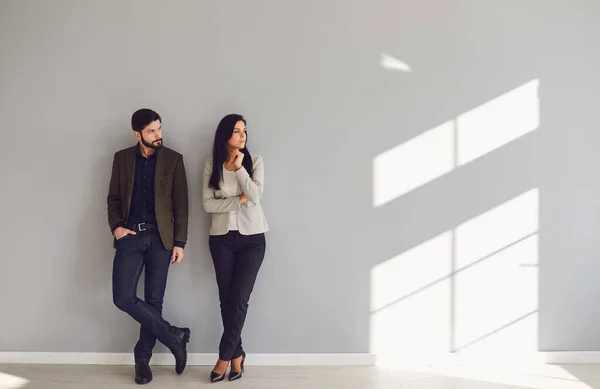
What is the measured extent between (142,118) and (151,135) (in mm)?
119

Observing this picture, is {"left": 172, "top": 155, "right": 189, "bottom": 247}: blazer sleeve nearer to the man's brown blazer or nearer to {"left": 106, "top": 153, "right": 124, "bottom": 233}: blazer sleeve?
the man's brown blazer

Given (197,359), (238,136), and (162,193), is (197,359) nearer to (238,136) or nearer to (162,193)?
(162,193)

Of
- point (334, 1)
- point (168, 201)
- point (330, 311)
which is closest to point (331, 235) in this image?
point (330, 311)

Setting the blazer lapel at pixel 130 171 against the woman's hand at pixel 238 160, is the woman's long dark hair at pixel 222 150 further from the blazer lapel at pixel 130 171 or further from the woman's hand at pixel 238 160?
the blazer lapel at pixel 130 171

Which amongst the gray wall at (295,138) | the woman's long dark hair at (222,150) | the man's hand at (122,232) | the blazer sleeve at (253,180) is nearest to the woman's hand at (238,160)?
the blazer sleeve at (253,180)

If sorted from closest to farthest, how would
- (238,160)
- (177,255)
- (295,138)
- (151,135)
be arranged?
1. (238,160)
2. (151,135)
3. (177,255)
4. (295,138)

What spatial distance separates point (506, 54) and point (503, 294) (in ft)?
5.41

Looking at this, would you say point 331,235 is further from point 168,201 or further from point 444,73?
point 444,73

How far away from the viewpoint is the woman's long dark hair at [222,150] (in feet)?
11.2

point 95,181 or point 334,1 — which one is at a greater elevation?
point 334,1

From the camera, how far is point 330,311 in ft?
12.1

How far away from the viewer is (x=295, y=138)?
12.0 feet

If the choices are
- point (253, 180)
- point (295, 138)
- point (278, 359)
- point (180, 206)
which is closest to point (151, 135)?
point (180, 206)

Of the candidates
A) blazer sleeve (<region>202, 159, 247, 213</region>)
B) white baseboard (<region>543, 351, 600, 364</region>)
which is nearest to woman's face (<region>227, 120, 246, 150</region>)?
blazer sleeve (<region>202, 159, 247, 213</region>)
